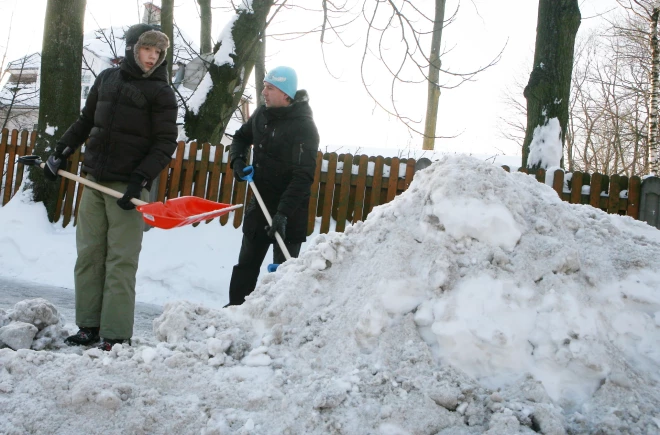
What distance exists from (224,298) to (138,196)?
2687 millimetres

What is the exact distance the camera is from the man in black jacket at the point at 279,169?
12.0 ft

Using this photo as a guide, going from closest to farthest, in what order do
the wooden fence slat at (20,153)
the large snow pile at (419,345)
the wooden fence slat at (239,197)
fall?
the large snow pile at (419,345), the wooden fence slat at (239,197), the wooden fence slat at (20,153)

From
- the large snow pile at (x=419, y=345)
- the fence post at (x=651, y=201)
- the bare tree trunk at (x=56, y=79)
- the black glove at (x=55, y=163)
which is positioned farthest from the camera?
the bare tree trunk at (x=56, y=79)

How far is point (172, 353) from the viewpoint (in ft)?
7.45

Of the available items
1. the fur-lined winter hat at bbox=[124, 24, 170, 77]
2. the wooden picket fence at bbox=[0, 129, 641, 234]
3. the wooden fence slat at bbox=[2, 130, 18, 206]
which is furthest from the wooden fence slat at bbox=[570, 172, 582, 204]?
the wooden fence slat at bbox=[2, 130, 18, 206]

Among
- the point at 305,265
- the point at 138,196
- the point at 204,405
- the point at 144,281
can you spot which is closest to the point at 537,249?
the point at 305,265

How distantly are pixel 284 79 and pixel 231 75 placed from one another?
4054mm

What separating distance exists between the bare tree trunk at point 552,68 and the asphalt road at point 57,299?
486 centimetres

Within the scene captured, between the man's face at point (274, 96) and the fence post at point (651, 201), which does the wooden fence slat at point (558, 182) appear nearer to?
the fence post at point (651, 201)

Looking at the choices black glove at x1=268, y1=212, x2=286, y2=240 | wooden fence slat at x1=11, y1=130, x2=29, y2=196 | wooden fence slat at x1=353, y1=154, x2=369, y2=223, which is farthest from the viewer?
wooden fence slat at x1=11, y1=130, x2=29, y2=196

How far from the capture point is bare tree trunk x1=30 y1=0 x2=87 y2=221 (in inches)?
280

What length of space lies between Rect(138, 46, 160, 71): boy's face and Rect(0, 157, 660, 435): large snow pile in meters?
1.35

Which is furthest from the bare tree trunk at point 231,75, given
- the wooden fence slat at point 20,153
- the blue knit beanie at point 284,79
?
the blue knit beanie at point 284,79

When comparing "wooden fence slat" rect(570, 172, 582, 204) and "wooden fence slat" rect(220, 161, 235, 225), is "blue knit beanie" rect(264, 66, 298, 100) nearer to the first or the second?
"wooden fence slat" rect(220, 161, 235, 225)
